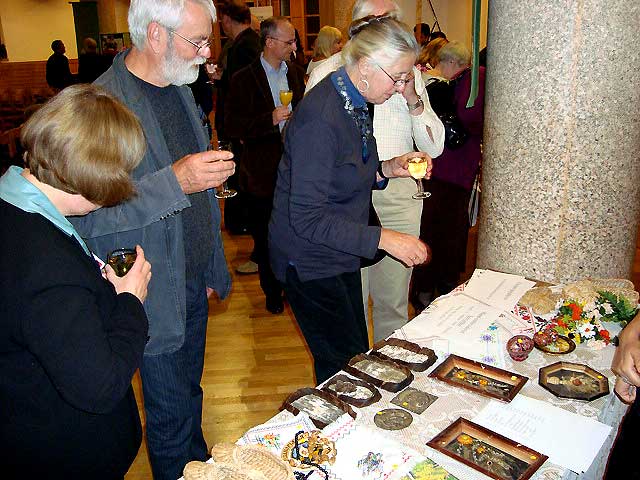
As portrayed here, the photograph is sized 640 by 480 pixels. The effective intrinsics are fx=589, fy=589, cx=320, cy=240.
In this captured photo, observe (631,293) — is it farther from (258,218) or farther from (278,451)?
(258,218)

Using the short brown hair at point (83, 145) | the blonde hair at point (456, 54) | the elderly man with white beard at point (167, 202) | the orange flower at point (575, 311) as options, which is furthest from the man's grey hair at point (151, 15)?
the blonde hair at point (456, 54)

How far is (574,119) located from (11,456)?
6.50 ft

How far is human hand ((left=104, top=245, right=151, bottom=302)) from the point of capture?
142 centimetres

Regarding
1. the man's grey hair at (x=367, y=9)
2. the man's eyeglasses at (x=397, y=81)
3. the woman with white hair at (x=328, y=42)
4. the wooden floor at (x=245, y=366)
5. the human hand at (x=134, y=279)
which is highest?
the man's grey hair at (x=367, y=9)

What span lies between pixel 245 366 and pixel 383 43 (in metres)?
2.07

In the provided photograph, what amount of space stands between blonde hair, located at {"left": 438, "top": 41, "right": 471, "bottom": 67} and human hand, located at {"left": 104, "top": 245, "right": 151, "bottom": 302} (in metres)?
2.79

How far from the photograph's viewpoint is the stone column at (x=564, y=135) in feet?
6.61

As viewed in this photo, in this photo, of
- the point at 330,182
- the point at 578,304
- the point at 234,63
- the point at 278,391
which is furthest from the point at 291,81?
the point at 578,304

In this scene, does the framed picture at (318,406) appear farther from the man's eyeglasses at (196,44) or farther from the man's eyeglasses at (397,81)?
the man's eyeglasses at (196,44)

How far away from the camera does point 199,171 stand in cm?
170

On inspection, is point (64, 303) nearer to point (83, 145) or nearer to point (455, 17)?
point (83, 145)

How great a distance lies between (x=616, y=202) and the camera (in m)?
2.20

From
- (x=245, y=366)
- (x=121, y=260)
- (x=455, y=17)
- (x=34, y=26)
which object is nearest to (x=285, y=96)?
(x=245, y=366)

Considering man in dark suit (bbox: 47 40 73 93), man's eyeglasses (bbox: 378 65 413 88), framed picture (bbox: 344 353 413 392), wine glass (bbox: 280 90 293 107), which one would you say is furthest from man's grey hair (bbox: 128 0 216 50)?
man in dark suit (bbox: 47 40 73 93)
